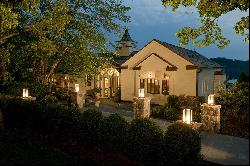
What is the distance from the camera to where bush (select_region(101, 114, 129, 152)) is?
12164mm

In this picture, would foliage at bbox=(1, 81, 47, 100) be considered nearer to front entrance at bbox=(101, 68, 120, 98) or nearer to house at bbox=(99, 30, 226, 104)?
house at bbox=(99, 30, 226, 104)

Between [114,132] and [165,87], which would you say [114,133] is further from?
[165,87]

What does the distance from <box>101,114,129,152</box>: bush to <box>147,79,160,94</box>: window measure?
16.0m

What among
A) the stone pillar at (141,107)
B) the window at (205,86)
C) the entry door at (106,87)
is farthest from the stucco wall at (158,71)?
the stone pillar at (141,107)

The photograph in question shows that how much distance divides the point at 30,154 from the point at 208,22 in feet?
25.0

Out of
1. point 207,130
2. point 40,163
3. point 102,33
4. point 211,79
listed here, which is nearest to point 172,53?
point 211,79

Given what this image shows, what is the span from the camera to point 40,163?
1023cm

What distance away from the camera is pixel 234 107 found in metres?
18.5

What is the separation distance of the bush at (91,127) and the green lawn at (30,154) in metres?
1.72

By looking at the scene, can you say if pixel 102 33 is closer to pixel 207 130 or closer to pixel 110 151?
pixel 207 130

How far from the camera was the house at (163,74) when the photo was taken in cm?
2714

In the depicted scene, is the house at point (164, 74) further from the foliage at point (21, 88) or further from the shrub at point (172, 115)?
the foliage at point (21, 88)

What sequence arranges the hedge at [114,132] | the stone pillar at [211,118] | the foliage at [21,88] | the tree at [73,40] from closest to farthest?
1. the hedge at [114,132]
2. the stone pillar at [211,118]
3. the tree at [73,40]
4. the foliage at [21,88]

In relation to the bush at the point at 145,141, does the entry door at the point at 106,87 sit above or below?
above
